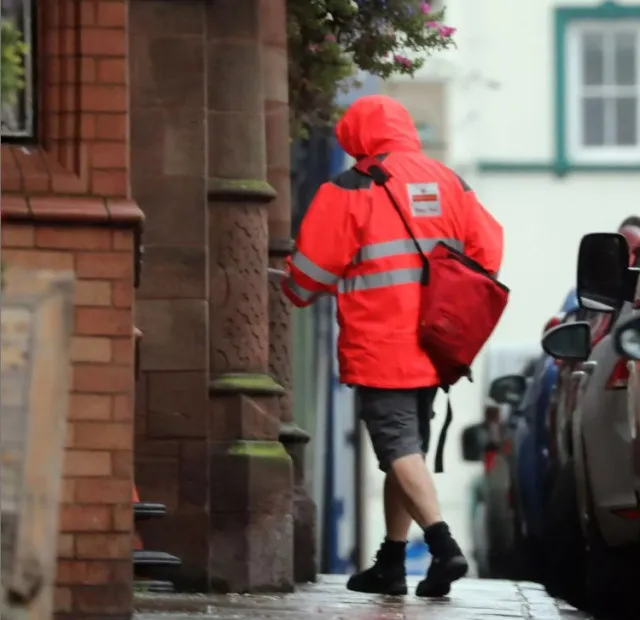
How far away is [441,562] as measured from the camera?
9633 mm

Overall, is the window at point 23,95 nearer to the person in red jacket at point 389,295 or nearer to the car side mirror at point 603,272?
the person in red jacket at point 389,295

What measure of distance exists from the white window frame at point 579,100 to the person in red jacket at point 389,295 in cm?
2198

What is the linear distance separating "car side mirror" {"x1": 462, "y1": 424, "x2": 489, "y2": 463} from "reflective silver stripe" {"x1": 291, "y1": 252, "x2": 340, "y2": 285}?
457 inches

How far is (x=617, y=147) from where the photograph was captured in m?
31.7

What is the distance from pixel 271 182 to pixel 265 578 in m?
2.03

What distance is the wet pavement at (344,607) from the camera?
28.5ft

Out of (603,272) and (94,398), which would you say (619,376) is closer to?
(603,272)

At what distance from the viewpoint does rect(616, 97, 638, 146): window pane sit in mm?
31734

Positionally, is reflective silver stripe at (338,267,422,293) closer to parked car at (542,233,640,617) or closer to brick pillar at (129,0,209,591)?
parked car at (542,233,640,617)

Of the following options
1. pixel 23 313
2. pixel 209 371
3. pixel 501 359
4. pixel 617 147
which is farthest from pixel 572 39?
pixel 23 313

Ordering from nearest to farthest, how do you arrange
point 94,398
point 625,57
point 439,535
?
point 94,398, point 439,535, point 625,57

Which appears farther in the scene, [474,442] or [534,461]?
[474,442]

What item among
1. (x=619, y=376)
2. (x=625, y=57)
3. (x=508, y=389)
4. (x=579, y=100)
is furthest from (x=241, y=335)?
(x=625, y=57)

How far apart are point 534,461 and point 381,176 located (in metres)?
3.41
